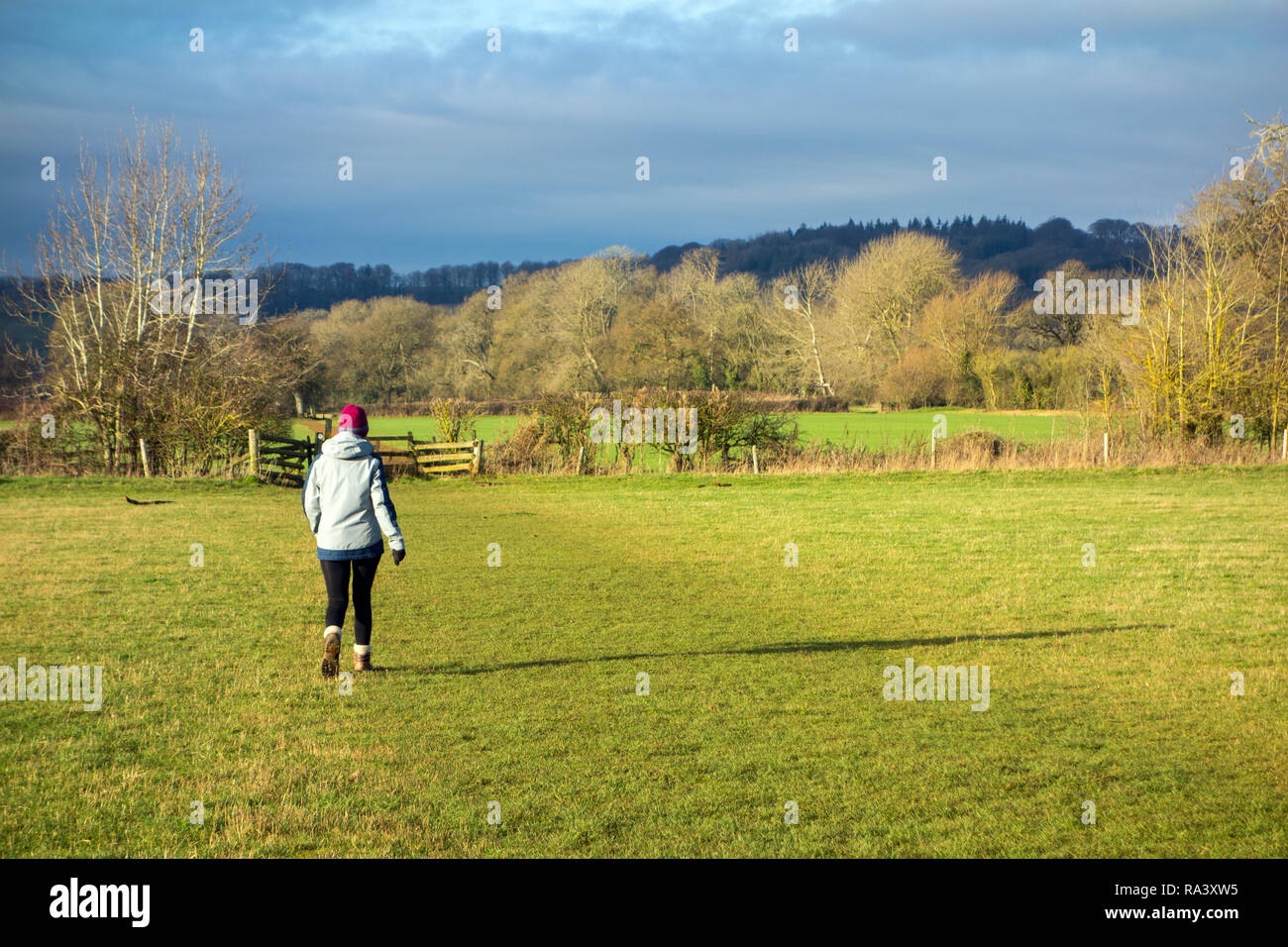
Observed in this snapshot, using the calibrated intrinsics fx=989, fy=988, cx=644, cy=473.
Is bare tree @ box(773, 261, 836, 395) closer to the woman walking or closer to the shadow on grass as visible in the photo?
the shadow on grass

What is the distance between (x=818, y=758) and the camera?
20.6 ft

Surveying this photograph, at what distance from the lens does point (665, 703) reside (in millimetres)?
7574

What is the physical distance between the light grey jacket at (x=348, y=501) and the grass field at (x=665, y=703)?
1191 mm

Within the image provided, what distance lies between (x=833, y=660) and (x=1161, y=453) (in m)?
26.0

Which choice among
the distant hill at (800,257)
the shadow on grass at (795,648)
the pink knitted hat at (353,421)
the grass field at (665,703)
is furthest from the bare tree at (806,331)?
the pink knitted hat at (353,421)

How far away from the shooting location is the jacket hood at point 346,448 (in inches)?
316

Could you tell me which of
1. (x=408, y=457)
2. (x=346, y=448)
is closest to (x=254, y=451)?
(x=408, y=457)

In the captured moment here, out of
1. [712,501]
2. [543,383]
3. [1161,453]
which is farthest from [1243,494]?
[543,383]

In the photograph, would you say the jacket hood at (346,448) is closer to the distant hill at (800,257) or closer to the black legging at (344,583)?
the black legging at (344,583)

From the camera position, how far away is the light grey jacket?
26.4 ft

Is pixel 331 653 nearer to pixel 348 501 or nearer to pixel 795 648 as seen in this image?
pixel 348 501

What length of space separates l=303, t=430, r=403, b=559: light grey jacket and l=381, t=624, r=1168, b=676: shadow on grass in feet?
4.27

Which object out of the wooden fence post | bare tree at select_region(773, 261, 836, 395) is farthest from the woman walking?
bare tree at select_region(773, 261, 836, 395)

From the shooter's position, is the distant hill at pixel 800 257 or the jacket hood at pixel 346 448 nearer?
the jacket hood at pixel 346 448
